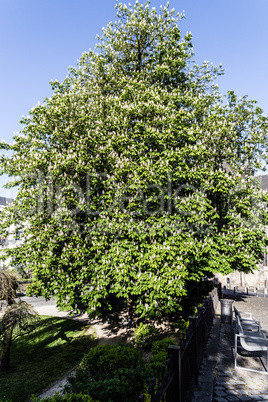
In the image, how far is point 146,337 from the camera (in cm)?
1238

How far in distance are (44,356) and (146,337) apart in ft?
20.4

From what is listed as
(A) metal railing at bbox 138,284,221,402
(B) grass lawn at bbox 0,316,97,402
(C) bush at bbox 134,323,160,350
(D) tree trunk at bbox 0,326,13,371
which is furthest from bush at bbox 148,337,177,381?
(D) tree trunk at bbox 0,326,13,371

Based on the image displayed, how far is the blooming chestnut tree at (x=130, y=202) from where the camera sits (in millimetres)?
11336

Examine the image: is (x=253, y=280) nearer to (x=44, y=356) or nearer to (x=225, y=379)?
(x=44, y=356)

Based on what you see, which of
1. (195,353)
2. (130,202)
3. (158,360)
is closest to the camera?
(195,353)

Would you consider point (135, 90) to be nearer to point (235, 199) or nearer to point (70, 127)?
point (70, 127)

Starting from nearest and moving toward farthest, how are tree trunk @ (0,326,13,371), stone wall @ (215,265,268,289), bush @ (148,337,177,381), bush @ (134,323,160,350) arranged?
1. bush @ (148,337,177,381)
2. bush @ (134,323,160,350)
3. tree trunk @ (0,326,13,371)
4. stone wall @ (215,265,268,289)

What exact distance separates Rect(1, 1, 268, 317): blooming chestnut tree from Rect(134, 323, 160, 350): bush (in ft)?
2.98

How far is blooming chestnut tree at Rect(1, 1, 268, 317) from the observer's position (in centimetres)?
1134

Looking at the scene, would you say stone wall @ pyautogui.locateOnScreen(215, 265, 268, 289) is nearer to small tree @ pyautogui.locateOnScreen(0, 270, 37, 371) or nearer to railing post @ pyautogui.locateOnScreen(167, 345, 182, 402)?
small tree @ pyautogui.locateOnScreen(0, 270, 37, 371)

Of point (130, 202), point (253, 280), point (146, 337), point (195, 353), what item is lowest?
point (146, 337)

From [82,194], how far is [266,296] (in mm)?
19426

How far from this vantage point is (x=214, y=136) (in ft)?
46.4

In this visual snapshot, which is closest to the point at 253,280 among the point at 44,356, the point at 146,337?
the point at 146,337
